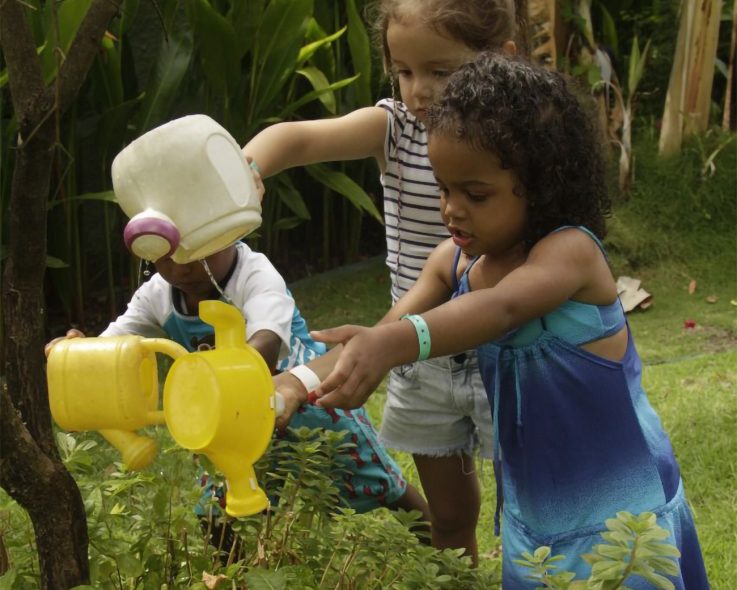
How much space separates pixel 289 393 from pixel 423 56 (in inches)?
30.3

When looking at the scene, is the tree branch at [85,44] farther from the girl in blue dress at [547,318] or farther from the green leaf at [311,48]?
the green leaf at [311,48]

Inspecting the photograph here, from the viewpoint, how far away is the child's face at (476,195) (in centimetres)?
154

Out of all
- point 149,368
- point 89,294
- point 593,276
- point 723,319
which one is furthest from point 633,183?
point 149,368

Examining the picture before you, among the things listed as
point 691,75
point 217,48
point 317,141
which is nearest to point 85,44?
point 317,141

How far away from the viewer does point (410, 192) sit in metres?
2.20

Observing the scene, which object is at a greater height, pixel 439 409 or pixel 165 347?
pixel 165 347

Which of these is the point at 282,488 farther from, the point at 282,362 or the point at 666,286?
the point at 666,286

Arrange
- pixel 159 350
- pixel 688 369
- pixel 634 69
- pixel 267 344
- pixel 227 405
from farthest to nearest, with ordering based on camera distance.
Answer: pixel 634 69
pixel 688 369
pixel 267 344
pixel 159 350
pixel 227 405

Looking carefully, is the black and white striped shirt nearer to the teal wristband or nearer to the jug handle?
the teal wristband

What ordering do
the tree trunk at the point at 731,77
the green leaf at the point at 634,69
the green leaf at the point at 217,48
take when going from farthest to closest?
the tree trunk at the point at 731,77
the green leaf at the point at 634,69
the green leaf at the point at 217,48

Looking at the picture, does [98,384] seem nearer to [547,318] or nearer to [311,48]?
[547,318]

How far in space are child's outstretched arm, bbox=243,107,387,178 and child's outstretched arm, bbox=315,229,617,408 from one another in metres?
0.49

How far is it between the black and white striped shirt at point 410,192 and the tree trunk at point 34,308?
3.10ft

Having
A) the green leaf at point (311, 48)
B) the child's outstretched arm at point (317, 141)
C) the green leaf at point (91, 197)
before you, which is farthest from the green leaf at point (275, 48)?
the child's outstretched arm at point (317, 141)
